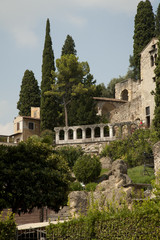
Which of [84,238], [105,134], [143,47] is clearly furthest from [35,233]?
[143,47]

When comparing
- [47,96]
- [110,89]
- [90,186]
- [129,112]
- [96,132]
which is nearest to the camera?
[90,186]

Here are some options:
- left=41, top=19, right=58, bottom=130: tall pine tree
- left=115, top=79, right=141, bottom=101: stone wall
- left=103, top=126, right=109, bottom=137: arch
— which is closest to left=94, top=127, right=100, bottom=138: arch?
left=103, top=126, right=109, bottom=137: arch

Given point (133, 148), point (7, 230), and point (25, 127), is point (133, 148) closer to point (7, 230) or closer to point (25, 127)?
point (25, 127)

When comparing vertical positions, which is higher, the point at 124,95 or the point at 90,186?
the point at 124,95

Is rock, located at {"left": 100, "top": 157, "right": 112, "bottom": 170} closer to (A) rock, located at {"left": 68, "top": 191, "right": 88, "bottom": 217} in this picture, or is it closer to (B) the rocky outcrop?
(B) the rocky outcrop

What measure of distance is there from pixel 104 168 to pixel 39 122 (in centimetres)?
1831

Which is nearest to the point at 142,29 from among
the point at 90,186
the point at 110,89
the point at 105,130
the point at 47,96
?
the point at 105,130

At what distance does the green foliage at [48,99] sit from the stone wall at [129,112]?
8402mm

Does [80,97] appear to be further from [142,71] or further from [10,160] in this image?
[10,160]

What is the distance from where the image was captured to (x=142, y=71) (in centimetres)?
4947

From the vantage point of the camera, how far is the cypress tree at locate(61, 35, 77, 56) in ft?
195

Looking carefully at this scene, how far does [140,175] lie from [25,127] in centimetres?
2593

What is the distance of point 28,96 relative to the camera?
6003cm

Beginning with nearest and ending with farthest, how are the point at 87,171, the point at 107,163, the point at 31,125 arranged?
1. the point at 87,171
2. the point at 107,163
3. the point at 31,125
